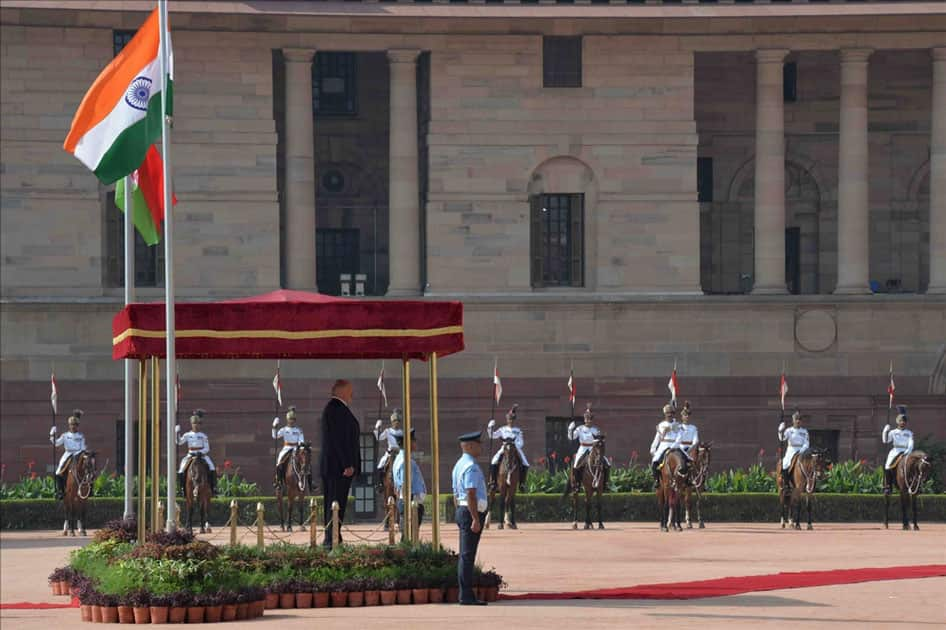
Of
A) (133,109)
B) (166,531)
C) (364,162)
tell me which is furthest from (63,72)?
(166,531)

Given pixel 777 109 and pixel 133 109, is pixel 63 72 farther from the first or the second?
pixel 133 109

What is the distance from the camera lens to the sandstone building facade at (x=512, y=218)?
58000 millimetres

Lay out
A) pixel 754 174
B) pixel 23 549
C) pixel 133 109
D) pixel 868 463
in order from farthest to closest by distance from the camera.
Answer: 1. pixel 754 174
2. pixel 868 463
3. pixel 23 549
4. pixel 133 109

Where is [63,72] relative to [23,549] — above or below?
above

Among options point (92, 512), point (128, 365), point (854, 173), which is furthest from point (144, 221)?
point (854, 173)

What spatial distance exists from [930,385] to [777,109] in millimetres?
8617

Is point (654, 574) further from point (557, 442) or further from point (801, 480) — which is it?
point (557, 442)

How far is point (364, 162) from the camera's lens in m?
63.9

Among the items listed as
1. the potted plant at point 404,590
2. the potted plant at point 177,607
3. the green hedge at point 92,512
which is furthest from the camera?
the green hedge at point 92,512

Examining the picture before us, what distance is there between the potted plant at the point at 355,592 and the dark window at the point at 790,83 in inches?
1563

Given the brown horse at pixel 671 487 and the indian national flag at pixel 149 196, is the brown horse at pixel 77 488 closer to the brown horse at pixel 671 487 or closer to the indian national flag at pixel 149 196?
the indian national flag at pixel 149 196

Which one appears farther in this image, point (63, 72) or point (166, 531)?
point (63, 72)

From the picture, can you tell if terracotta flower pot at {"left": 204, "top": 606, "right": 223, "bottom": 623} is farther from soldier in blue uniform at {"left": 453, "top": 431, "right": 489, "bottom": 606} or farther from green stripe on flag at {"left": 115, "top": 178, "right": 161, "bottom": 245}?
green stripe on flag at {"left": 115, "top": 178, "right": 161, "bottom": 245}

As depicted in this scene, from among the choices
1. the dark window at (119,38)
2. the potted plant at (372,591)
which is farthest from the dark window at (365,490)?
the potted plant at (372,591)
